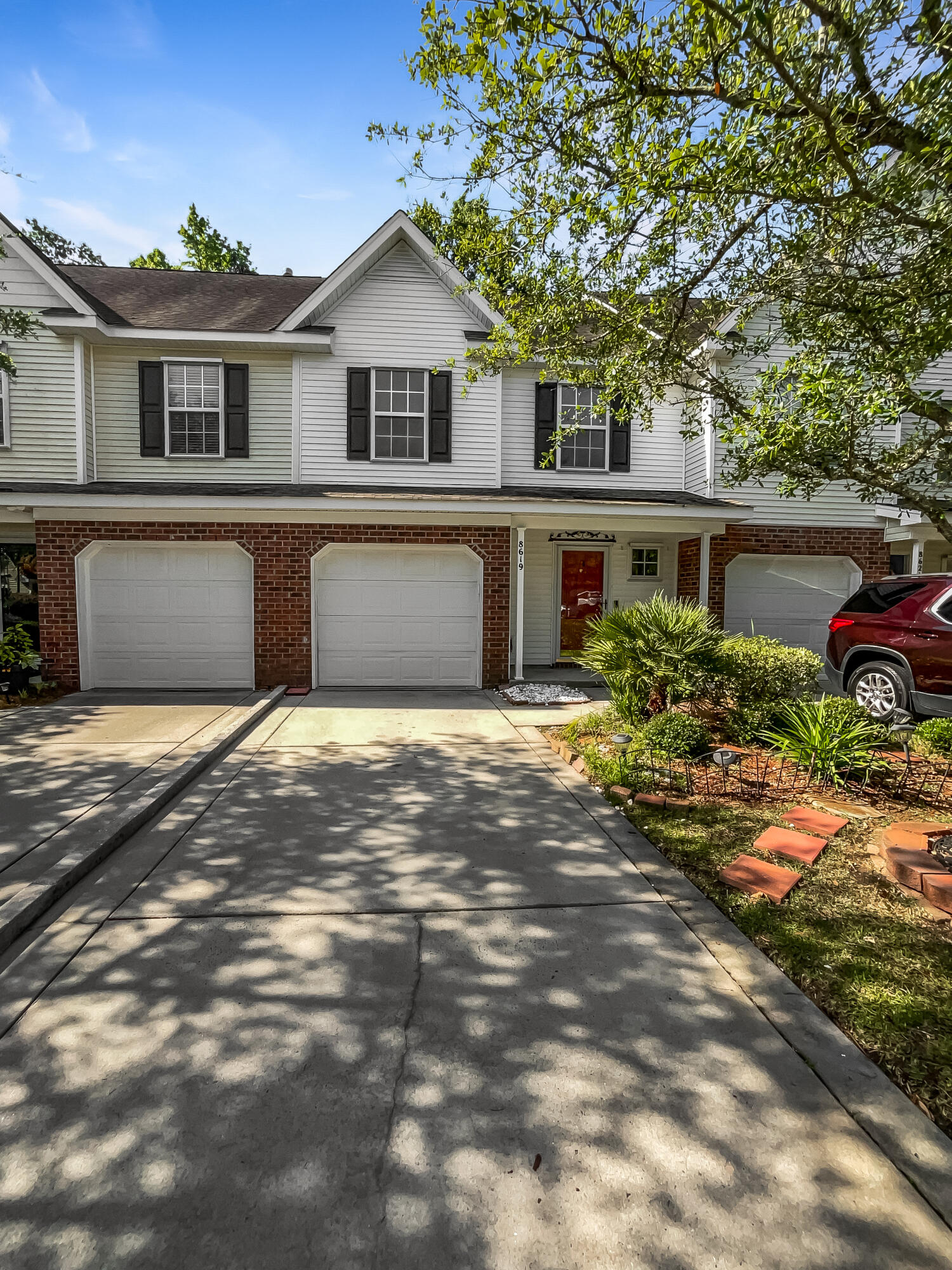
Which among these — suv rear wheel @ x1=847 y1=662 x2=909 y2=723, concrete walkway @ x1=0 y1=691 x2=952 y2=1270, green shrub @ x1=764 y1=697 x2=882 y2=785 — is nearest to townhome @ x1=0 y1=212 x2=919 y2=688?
suv rear wheel @ x1=847 y1=662 x2=909 y2=723

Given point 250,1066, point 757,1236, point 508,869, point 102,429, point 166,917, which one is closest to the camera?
point 757,1236

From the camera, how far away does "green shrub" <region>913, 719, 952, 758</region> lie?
19.4 feet

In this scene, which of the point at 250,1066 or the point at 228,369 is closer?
the point at 250,1066

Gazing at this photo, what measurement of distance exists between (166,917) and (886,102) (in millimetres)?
6071

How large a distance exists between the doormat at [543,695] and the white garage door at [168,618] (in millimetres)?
4225

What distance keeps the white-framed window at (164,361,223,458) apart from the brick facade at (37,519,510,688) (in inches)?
72.0

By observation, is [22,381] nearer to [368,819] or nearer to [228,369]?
[228,369]

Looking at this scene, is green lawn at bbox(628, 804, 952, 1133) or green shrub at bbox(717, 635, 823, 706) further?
green shrub at bbox(717, 635, 823, 706)

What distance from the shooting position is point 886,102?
12.1 feet

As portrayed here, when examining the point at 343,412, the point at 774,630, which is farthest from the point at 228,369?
the point at 774,630

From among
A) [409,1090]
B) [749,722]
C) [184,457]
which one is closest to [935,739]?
[749,722]

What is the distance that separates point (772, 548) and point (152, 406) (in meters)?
11.4

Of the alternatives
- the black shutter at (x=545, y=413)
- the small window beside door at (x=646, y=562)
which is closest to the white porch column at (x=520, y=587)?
the black shutter at (x=545, y=413)

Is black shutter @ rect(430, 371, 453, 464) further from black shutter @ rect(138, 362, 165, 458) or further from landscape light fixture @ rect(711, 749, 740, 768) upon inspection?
landscape light fixture @ rect(711, 749, 740, 768)
